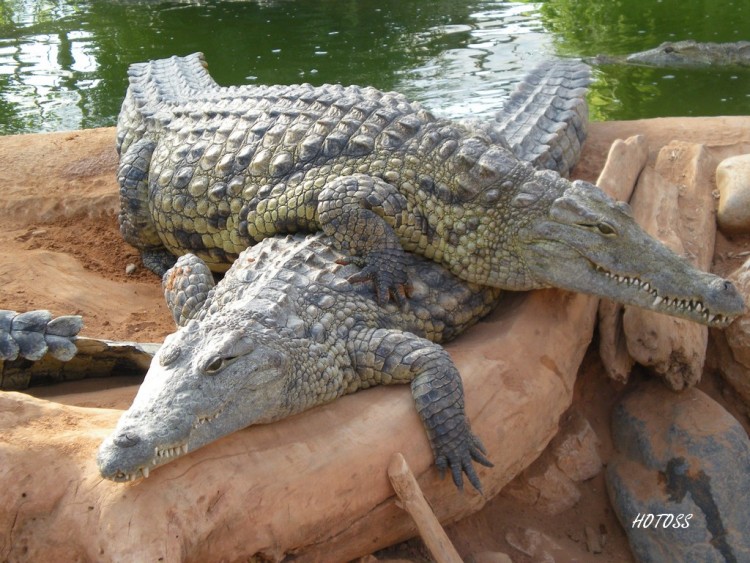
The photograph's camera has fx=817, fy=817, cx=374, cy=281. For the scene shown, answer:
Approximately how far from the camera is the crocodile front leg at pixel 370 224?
3914mm

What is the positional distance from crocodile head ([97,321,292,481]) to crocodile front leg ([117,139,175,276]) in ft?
7.43

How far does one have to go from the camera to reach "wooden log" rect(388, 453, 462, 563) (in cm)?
298

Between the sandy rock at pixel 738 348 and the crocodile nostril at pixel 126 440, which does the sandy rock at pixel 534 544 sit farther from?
the crocodile nostril at pixel 126 440

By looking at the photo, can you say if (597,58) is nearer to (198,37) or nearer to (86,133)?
(198,37)

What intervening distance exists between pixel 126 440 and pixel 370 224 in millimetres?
1759

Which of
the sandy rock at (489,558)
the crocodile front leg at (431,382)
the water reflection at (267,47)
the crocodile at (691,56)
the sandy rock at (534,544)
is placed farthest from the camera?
the crocodile at (691,56)

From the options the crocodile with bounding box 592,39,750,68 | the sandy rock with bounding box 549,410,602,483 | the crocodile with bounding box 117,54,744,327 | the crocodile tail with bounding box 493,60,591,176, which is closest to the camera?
the crocodile with bounding box 117,54,744,327

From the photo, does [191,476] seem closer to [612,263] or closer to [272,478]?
[272,478]

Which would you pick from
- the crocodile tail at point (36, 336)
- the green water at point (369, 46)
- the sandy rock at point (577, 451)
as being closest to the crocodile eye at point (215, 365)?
the crocodile tail at point (36, 336)

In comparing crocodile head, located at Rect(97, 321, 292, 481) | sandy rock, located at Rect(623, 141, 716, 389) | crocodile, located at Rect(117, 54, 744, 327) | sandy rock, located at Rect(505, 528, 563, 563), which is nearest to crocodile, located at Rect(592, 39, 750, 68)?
sandy rock, located at Rect(623, 141, 716, 389)

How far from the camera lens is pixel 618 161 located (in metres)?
4.96

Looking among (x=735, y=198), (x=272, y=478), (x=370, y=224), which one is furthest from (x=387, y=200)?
(x=735, y=198)

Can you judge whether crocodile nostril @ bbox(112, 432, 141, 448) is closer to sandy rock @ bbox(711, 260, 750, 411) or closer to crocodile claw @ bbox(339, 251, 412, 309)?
crocodile claw @ bbox(339, 251, 412, 309)

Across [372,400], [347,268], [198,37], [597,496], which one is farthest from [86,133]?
[198,37]
